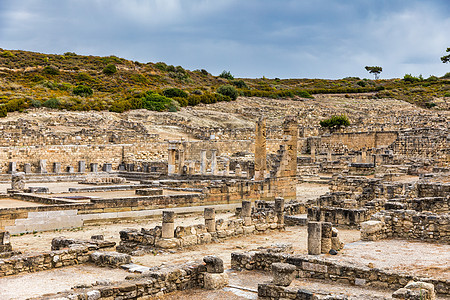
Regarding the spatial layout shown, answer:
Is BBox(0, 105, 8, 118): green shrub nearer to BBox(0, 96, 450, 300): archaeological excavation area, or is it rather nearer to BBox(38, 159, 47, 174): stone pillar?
BBox(0, 96, 450, 300): archaeological excavation area

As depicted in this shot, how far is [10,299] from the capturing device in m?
8.47

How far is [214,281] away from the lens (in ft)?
31.6

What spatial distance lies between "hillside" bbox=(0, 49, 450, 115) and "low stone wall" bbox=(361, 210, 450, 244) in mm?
42400

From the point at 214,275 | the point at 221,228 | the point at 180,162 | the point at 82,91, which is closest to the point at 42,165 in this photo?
the point at 180,162

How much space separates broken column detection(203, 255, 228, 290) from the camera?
9.61 m

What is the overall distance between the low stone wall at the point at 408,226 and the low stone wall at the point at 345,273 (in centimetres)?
288

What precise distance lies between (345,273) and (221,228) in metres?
6.31

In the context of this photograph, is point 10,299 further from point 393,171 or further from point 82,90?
point 82,90

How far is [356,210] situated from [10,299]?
1024 cm

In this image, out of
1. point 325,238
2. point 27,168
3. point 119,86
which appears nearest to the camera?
point 325,238

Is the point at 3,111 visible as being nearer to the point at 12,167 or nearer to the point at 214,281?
the point at 12,167

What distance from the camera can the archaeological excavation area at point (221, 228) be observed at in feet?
29.6

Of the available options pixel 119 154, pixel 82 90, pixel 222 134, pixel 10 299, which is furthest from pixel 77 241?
pixel 82 90

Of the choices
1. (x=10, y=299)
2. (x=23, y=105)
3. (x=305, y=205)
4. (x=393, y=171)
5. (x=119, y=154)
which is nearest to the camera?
(x=10, y=299)
